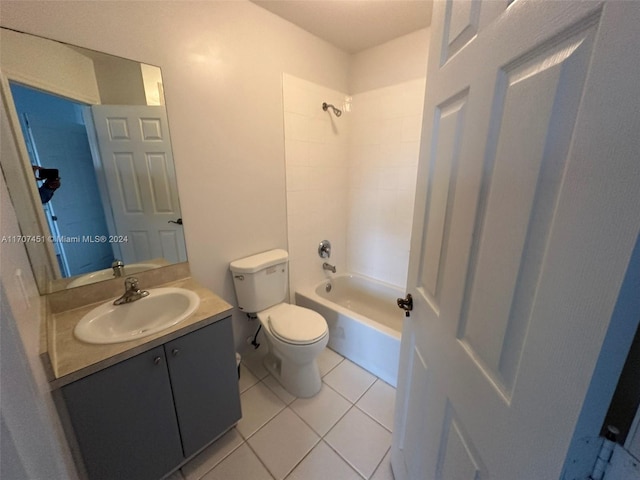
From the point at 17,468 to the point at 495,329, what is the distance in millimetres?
843

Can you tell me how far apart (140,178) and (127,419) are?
111 cm

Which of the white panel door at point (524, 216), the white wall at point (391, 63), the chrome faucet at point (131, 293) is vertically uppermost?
the white wall at point (391, 63)

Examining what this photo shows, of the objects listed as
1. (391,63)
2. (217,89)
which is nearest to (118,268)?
(217,89)

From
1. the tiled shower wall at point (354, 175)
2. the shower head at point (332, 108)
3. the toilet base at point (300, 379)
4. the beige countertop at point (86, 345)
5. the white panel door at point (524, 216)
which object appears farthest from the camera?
the shower head at point (332, 108)

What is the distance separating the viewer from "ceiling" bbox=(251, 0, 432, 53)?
5.18 ft

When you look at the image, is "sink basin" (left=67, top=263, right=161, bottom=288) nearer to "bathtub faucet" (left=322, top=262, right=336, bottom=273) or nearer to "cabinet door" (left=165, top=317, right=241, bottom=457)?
"cabinet door" (left=165, top=317, right=241, bottom=457)

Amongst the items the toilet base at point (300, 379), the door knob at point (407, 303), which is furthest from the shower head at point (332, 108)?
the toilet base at point (300, 379)

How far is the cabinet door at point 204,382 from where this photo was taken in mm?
1121

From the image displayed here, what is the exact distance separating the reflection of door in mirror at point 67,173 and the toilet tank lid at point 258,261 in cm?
68

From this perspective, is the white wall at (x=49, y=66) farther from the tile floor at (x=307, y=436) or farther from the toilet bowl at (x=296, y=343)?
the tile floor at (x=307, y=436)

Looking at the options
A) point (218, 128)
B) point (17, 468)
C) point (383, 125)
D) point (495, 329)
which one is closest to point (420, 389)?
point (495, 329)

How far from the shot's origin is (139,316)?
1.29 metres

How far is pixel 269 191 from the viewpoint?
1.88m

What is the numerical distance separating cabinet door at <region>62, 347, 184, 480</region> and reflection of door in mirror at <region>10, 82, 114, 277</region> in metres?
0.60
